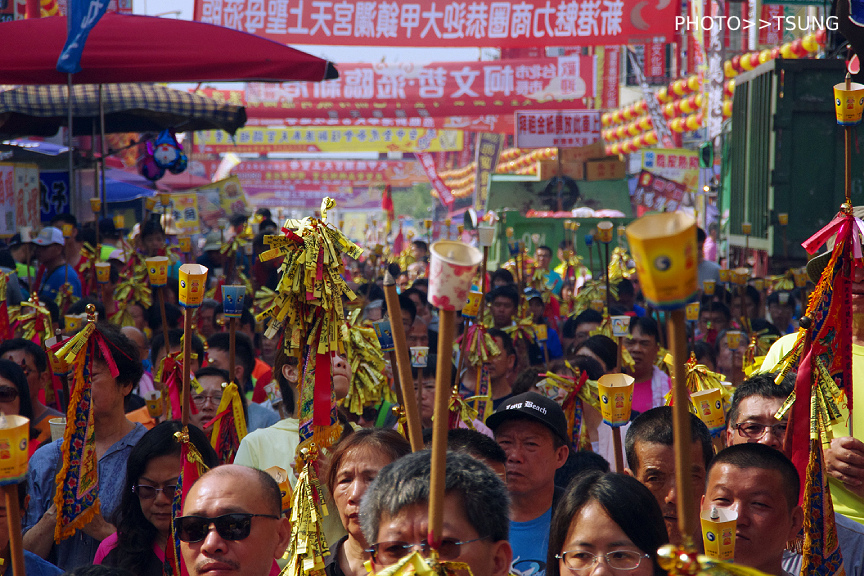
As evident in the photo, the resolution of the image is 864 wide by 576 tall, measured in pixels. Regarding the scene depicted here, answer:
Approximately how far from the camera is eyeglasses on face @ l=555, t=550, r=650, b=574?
6.66ft

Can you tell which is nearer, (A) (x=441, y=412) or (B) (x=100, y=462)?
(A) (x=441, y=412)

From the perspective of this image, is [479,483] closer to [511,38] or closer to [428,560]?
[428,560]

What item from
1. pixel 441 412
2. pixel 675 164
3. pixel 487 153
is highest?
pixel 487 153

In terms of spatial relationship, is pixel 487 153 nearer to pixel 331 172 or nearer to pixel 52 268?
pixel 331 172

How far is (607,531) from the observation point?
2.07 metres

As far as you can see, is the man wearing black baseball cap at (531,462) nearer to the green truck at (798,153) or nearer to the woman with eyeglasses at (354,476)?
the woman with eyeglasses at (354,476)

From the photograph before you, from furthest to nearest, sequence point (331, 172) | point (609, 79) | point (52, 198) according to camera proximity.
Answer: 1. point (331, 172)
2. point (609, 79)
3. point (52, 198)

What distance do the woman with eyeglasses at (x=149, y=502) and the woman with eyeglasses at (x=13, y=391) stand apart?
0.89 metres

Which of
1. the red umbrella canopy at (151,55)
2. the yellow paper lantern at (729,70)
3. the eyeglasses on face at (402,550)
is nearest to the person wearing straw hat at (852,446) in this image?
the eyeglasses on face at (402,550)

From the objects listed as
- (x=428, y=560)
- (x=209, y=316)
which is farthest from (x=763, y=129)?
(x=428, y=560)

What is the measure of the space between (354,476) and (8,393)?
1.59 m

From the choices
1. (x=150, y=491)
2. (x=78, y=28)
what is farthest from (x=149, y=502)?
(x=78, y=28)

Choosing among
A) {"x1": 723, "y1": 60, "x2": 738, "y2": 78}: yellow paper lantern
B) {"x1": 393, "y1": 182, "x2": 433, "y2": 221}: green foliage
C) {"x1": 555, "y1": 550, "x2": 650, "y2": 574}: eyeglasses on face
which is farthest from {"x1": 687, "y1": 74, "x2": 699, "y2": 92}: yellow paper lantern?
{"x1": 393, "y1": 182, "x2": 433, "y2": 221}: green foliage

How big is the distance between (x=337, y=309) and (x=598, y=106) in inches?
589
